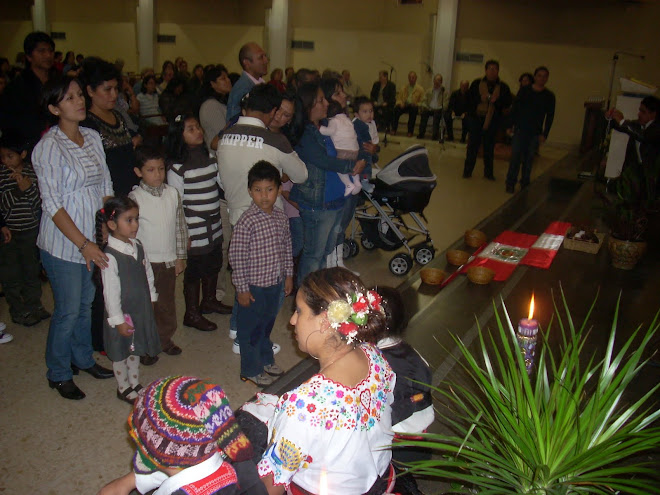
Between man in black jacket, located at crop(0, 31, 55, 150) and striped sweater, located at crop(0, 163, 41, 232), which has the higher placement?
man in black jacket, located at crop(0, 31, 55, 150)

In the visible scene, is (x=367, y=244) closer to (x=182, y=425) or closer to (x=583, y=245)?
(x=583, y=245)

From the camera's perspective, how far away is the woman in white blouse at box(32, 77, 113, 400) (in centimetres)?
279

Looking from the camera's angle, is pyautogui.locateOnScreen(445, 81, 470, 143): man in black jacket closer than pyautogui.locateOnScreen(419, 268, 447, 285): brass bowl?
No

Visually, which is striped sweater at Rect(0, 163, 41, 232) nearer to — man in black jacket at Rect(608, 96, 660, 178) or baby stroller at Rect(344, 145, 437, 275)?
baby stroller at Rect(344, 145, 437, 275)

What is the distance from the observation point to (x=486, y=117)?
8648 mm

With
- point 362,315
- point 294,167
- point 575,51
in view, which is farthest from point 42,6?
point 362,315

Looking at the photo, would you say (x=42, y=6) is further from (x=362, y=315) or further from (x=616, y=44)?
(x=362, y=315)

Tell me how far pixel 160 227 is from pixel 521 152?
19.8 ft

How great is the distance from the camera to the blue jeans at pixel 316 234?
4.11 metres

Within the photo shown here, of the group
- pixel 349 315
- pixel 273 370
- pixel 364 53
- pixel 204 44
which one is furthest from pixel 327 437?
pixel 204 44

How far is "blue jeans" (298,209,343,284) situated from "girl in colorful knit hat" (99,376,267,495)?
2557 millimetres

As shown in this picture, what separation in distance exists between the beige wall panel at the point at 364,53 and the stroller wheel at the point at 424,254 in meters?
9.80

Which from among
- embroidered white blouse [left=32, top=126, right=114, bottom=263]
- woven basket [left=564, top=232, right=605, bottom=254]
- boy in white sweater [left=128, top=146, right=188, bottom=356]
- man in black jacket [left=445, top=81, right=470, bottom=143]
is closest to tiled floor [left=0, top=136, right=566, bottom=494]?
boy in white sweater [left=128, top=146, right=188, bottom=356]

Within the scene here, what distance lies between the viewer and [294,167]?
3.63 metres
